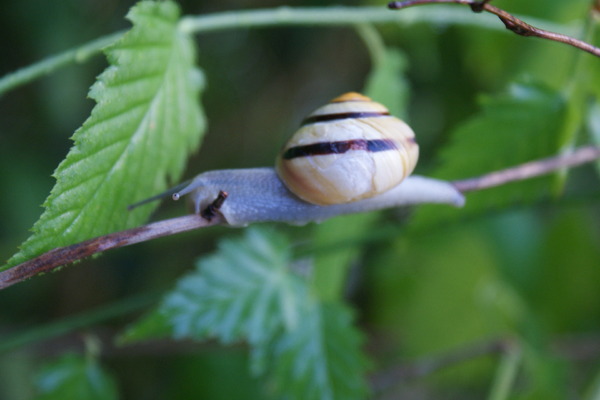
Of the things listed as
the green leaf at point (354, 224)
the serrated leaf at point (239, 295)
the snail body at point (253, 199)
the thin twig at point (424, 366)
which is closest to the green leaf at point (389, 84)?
the green leaf at point (354, 224)

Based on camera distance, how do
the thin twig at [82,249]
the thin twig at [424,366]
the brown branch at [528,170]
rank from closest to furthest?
1. the thin twig at [82,249]
2. the brown branch at [528,170]
3. the thin twig at [424,366]

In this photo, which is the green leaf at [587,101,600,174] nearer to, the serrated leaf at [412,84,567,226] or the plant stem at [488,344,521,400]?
Answer: the serrated leaf at [412,84,567,226]

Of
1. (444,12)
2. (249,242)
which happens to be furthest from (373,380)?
(444,12)

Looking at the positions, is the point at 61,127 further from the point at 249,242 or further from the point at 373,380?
the point at 373,380

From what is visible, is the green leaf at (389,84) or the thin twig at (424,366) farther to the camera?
the thin twig at (424,366)

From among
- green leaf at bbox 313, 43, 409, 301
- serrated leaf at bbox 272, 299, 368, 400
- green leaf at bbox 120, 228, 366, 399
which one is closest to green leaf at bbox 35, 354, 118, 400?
green leaf at bbox 120, 228, 366, 399

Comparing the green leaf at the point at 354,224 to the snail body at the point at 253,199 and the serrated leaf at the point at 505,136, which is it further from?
the snail body at the point at 253,199
